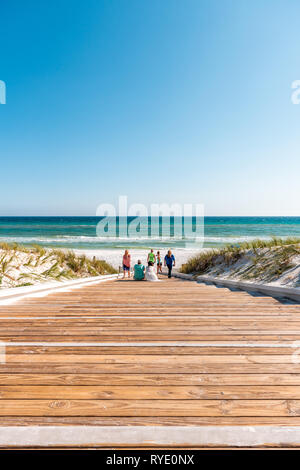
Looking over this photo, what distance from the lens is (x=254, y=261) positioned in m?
9.04

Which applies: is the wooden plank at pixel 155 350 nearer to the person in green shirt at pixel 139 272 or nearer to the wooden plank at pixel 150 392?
the wooden plank at pixel 150 392

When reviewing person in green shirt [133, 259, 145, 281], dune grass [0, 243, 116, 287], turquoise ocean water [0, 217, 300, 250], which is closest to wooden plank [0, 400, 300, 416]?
dune grass [0, 243, 116, 287]

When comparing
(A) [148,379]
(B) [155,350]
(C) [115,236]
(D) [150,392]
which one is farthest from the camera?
(C) [115,236]

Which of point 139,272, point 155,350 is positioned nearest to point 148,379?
point 155,350

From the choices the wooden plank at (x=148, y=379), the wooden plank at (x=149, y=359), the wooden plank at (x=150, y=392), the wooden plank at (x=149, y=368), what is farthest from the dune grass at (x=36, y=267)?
the wooden plank at (x=150, y=392)

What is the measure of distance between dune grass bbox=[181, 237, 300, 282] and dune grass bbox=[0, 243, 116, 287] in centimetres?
521

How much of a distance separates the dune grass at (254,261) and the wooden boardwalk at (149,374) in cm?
437

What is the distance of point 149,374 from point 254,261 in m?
8.09

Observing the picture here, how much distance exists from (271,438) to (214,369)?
619 mm

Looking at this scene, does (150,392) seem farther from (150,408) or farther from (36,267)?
(36,267)

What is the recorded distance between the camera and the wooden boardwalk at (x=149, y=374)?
4.80 feet

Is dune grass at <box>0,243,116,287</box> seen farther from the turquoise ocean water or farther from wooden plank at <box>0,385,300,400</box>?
the turquoise ocean water
